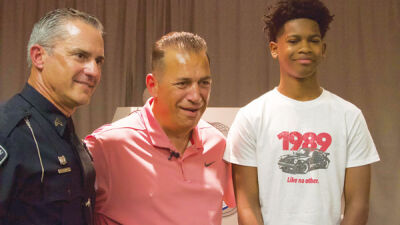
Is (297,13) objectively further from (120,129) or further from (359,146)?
(120,129)

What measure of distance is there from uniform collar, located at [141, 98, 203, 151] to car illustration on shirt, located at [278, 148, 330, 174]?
41cm

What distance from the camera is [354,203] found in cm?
175

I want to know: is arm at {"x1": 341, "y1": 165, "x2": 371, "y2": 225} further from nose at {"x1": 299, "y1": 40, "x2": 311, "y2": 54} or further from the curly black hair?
the curly black hair

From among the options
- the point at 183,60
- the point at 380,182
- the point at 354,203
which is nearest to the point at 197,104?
the point at 183,60

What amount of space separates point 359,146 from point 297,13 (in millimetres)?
630

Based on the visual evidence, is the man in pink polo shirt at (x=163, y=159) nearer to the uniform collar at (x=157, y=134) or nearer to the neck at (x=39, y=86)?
the uniform collar at (x=157, y=134)

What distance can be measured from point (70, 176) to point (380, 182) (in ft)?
12.3

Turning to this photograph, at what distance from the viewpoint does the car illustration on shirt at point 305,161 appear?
5.81ft

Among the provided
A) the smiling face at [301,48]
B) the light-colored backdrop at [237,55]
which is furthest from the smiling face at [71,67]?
the light-colored backdrop at [237,55]

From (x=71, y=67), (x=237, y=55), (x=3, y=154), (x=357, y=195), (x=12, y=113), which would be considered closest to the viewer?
(x=3, y=154)

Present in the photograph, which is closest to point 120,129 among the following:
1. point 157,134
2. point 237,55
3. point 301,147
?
point 157,134

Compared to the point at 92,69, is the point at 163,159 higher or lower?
lower

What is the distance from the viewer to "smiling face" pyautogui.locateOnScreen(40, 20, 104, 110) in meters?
1.45

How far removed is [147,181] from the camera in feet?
5.86
